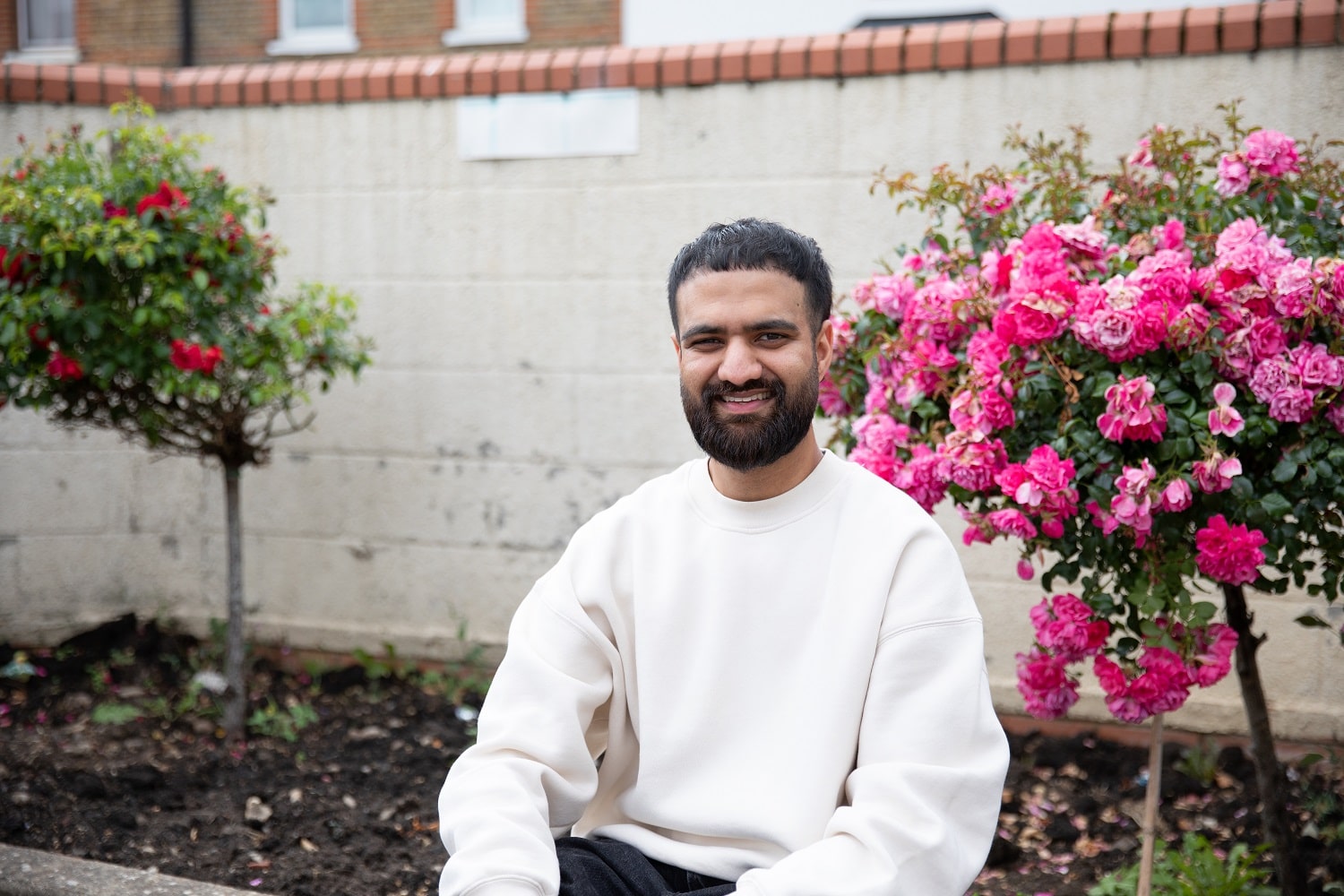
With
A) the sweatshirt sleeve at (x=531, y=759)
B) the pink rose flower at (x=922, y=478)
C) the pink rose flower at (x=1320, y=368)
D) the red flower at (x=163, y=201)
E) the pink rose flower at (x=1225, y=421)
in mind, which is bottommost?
the sweatshirt sleeve at (x=531, y=759)

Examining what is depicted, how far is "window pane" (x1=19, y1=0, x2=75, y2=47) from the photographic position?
1355 cm

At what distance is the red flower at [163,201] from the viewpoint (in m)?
3.85

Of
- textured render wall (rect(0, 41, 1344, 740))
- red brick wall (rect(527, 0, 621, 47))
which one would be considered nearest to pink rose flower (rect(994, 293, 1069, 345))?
textured render wall (rect(0, 41, 1344, 740))

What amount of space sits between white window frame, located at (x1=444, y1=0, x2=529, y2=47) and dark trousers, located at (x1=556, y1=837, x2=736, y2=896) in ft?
35.8

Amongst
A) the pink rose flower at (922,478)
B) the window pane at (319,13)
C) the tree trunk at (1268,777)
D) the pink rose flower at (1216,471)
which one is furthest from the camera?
the window pane at (319,13)

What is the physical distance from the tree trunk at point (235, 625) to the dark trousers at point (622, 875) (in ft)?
8.61

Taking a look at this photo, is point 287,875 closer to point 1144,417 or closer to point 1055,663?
point 1055,663

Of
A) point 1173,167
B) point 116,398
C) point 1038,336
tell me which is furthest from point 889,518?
point 116,398

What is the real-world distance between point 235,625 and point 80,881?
170 centimetres

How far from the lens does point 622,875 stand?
2049 millimetres

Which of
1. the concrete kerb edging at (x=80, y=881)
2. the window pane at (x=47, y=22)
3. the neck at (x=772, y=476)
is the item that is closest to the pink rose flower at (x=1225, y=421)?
the neck at (x=772, y=476)

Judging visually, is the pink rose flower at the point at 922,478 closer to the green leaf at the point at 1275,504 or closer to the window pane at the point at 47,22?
the green leaf at the point at 1275,504

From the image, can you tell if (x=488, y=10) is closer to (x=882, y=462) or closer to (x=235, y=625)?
(x=235, y=625)

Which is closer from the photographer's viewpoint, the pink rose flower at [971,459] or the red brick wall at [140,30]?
the pink rose flower at [971,459]
